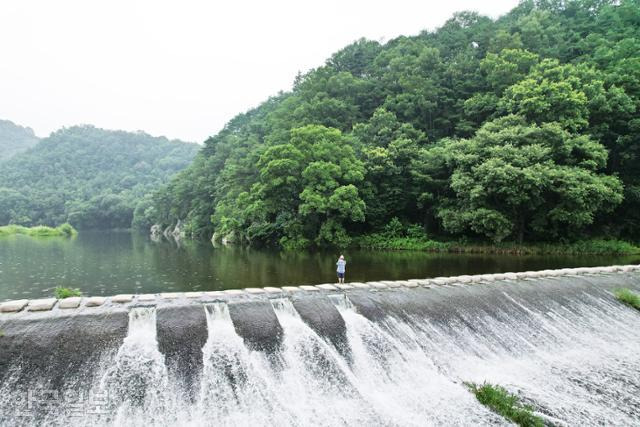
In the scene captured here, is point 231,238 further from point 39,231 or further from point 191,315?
point 39,231

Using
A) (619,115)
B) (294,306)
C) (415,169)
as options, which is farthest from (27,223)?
(619,115)

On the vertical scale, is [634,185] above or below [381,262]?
above

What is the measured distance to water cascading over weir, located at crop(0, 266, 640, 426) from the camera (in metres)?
6.41

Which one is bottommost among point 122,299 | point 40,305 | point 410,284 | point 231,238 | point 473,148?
point 231,238

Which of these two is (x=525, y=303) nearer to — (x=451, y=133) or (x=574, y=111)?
(x=574, y=111)

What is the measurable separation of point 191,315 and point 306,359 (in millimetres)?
2682

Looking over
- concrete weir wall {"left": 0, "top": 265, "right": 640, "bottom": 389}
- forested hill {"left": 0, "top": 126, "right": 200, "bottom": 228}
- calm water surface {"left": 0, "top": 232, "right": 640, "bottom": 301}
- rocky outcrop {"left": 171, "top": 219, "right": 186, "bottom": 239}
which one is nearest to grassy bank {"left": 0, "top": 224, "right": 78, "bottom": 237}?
rocky outcrop {"left": 171, "top": 219, "right": 186, "bottom": 239}

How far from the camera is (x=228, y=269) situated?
22250 millimetres

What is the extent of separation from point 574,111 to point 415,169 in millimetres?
12227

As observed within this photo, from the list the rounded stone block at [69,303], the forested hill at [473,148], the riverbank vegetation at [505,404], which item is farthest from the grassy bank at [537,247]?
→ the rounded stone block at [69,303]

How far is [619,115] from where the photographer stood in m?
29.3

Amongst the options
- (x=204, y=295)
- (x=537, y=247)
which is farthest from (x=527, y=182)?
(x=204, y=295)

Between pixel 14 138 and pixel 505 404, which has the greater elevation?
pixel 14 138

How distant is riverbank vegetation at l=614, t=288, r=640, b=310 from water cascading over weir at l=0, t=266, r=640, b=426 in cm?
171
